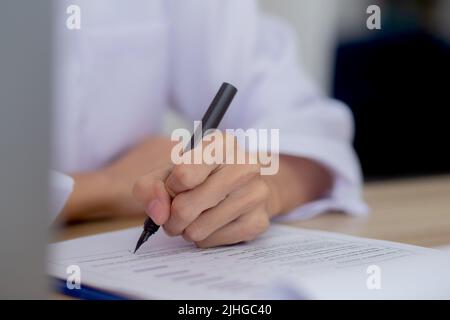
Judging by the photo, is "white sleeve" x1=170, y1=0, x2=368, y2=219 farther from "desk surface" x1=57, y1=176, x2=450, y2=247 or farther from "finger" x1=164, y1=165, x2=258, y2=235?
"finger" x1=164, y1=165, x2=258, y2=235

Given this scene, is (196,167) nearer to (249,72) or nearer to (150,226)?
(150,226)

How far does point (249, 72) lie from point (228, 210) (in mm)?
309

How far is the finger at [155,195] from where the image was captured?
0.37m

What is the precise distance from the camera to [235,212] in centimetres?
40

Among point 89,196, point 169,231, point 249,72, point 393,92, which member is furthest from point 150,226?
point 393,92

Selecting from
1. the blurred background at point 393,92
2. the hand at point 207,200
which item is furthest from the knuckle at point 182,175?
the blurred background at point 393,92

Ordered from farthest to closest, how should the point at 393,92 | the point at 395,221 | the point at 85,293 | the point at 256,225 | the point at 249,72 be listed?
1. the point at 393,92
2. the point at 249,72
3. the point at 395,221
4. the point at 256,225
5. the point at 85,293

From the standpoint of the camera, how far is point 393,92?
1.46 meters

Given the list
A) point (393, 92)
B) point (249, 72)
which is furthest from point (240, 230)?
point (393, 92)

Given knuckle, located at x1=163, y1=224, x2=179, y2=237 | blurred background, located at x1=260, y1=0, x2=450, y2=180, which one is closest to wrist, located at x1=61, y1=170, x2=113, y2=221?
knuckle, located at x1=163, y1=224, x2=179, y2=237

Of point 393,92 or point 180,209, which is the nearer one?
point 180,209

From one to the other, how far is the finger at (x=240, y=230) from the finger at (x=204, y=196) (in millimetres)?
17

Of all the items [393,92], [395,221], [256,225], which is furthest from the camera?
[393,92]

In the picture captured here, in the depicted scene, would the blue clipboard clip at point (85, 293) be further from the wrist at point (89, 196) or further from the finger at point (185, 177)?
the wrist at point (89, 196)
